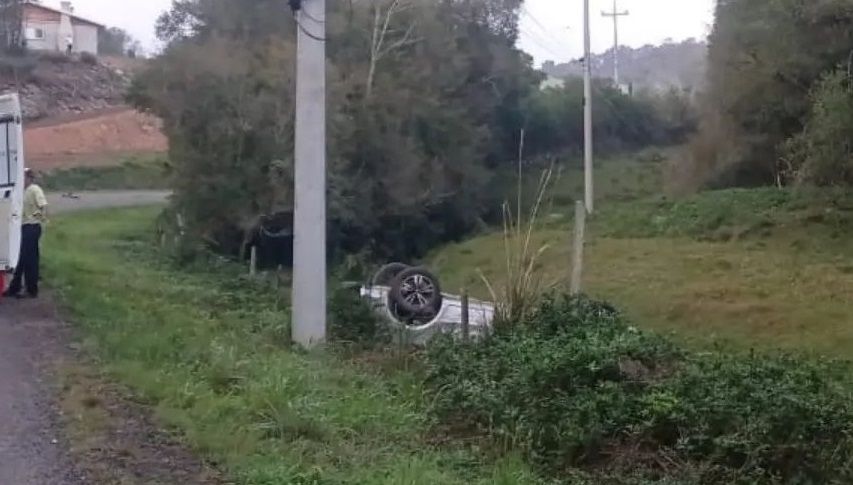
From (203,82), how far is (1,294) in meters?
18.1

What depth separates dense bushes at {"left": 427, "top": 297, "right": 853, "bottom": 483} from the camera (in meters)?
9.05

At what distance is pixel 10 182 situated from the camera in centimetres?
1616

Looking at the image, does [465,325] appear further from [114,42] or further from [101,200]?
[114,42]

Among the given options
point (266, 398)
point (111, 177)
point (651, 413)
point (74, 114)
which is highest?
point (74, 114)

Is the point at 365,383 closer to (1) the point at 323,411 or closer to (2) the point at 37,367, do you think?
(1) the point at 323,411

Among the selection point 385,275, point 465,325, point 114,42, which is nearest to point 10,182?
point 465,325

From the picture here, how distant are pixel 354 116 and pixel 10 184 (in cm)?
2147

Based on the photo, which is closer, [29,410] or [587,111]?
[29,410]

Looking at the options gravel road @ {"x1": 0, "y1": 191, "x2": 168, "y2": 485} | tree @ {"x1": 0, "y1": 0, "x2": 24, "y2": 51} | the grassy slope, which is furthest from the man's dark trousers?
tree @ {"x1": 0, "y1": 0, "x2": 24, "y2": 51}

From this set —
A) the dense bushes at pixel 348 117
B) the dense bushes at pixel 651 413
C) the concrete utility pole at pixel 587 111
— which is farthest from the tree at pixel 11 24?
the dense bushes at pixel 651 413

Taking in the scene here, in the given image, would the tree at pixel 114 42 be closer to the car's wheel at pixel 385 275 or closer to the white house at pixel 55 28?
the white house at pixel 55 28

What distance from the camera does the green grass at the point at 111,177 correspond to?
56.0m

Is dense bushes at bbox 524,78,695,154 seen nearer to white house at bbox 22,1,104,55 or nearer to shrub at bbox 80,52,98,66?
shrub at bbox 80,52,98,66

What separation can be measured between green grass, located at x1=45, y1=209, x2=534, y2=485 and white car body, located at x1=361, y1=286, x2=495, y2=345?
51.4 inches
